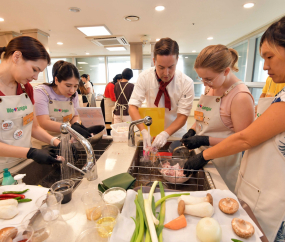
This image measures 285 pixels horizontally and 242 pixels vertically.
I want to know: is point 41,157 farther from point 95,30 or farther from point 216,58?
point 95,30

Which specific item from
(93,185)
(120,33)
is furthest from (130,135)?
(120,33)

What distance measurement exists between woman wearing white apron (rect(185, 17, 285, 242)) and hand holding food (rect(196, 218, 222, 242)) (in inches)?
14.9

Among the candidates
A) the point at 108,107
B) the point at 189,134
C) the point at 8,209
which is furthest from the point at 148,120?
the point at 108,107

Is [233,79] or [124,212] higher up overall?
[233,79]

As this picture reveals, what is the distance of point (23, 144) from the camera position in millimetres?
1221

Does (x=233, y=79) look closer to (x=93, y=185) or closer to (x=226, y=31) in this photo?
(x=93, y=185)

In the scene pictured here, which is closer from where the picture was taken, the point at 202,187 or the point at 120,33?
the point at 202,187

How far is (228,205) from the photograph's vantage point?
0.65 metres

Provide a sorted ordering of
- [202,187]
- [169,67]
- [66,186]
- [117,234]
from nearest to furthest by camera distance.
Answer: [117,234] < [66,186] < [202,187] < [169,67]

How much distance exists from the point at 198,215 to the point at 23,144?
1.23m

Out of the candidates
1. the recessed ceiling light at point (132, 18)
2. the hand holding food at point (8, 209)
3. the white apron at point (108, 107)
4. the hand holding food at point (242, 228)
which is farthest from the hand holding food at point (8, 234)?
the white apron at point (108, 107)

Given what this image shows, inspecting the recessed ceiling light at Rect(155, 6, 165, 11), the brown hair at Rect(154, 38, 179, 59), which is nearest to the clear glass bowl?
the brown hair at Rect(154, 38, 179, 59)

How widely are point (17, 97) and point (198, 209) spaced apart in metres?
1.26

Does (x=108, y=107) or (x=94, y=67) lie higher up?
(x=94, y=67)
